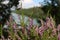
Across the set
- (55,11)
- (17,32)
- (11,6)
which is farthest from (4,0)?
(17,32)

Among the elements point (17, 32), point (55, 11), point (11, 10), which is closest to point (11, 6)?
point (11, 10)

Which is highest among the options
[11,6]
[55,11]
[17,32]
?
[17,32]

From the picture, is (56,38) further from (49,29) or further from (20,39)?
(20,39)

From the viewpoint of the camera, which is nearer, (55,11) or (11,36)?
(11,36)

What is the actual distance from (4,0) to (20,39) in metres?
6.66

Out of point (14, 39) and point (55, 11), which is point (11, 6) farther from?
point (14, 39)

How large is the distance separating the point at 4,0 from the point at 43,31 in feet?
22.0

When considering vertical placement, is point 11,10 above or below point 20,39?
below

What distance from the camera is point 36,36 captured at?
2.86 m

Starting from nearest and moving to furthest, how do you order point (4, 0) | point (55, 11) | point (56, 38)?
point (56, 38)
point (4, 0)
point (55, 11)

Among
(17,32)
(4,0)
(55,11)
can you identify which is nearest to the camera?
(17,32)

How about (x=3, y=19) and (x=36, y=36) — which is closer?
(x=36, y=36)

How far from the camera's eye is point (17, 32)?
3049 mm

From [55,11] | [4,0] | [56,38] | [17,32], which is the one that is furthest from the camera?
[55,11]
